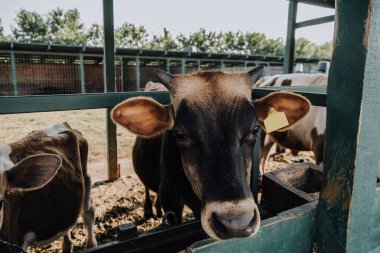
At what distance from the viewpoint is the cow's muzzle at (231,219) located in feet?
3.83

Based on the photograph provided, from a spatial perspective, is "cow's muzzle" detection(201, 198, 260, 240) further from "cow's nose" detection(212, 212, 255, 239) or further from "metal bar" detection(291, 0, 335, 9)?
"metal bar" detection(291, 0, 335, 9)

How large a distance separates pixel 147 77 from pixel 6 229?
833 inches

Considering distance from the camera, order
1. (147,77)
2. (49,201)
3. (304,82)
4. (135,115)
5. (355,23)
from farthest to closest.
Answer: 1. (147,77)
2. (304,82)
3. (49,201)
4. (135,115)
5. (355,23)

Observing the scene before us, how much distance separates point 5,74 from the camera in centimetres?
1859

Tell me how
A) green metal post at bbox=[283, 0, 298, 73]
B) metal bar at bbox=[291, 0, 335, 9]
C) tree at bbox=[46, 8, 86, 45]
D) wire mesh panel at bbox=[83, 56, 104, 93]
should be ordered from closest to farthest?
metal bar at bbox=[291, 0, 335, 9], green metal post at bbox=[283, 0, 298, 73], wire mesh panel at bbox=[83, 56, 104, 93], tree at bbox=[46, 8, 86, 45]

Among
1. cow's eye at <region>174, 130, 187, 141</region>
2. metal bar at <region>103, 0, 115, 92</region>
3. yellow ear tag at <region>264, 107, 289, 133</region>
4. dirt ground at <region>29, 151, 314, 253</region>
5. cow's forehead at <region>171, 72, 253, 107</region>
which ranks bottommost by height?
dirt ground at <region>29, 151, 314, 253</region>

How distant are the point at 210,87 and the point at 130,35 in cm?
5772

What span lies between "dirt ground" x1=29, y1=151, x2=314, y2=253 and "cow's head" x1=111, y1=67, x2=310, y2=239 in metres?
2.01

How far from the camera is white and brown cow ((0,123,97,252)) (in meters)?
1.74

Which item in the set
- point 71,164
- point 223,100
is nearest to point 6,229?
point 71,164

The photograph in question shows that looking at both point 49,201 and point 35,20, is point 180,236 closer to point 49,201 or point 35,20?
point 49,201

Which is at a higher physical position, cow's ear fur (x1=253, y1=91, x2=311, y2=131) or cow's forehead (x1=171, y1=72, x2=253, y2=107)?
cow's forehead (x1=171, y1=72, x2=253, y2=107)

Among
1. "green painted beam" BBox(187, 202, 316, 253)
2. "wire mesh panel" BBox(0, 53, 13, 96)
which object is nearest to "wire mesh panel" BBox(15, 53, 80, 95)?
"wire mesh panel" BBox(0, 53, 13, 96)

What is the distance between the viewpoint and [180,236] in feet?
5.25
